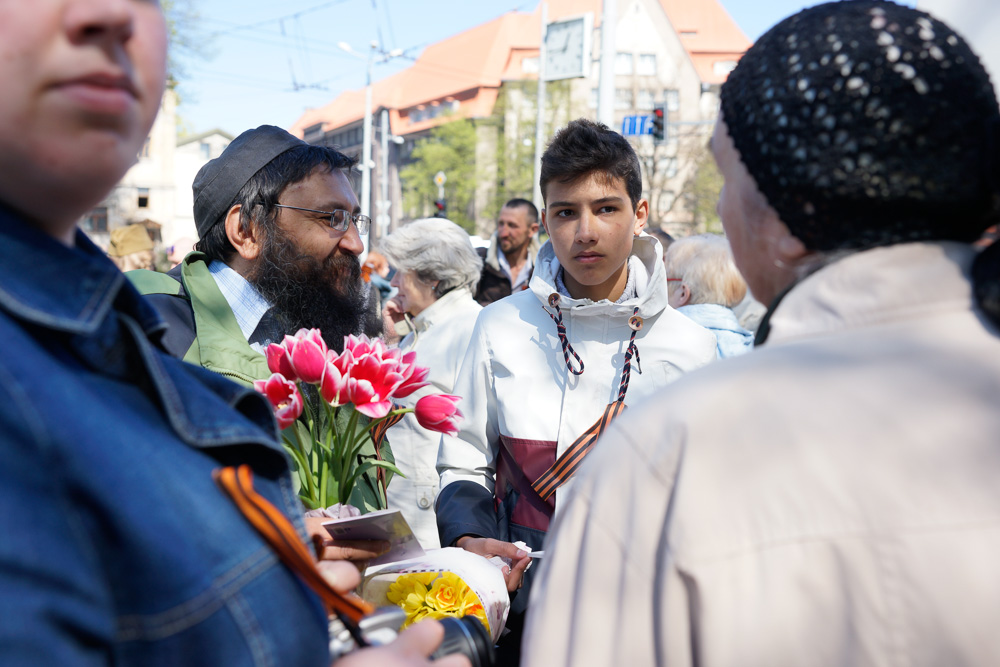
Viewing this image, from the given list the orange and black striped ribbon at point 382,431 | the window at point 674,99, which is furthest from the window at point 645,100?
the orange and black striped ribbon at point 382,431

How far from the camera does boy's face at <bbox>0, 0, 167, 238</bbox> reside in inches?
31.9

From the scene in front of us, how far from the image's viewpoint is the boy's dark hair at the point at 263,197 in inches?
118

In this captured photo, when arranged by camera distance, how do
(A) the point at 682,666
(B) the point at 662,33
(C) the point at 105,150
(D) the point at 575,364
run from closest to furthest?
(C) the point at 105,150 < (A) the point at 682,666 < (D) the point at 575,364 < (B) the point at 662,33

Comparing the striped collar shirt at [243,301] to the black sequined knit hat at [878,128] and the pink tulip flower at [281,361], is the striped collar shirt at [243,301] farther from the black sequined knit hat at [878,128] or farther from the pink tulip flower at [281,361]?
the black sequined knit hat at [878,128]

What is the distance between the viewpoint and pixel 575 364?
9.82 ft

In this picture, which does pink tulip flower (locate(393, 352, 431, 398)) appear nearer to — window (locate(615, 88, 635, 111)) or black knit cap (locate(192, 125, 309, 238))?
black knit cap (locate(192, 125, 309, 238))

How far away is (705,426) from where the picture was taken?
110 cm

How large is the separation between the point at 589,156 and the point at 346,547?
2.05 m

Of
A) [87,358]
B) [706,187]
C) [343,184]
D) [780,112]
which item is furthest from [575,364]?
[706,187]

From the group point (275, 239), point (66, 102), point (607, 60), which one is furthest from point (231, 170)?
point (607, 60)

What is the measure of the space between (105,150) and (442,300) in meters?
4.25

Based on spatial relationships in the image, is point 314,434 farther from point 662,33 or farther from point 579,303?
point 662,33

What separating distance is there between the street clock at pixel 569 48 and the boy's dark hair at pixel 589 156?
11607 millimetres

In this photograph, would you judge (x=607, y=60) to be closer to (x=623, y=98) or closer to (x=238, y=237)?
(x=238, y=237)
